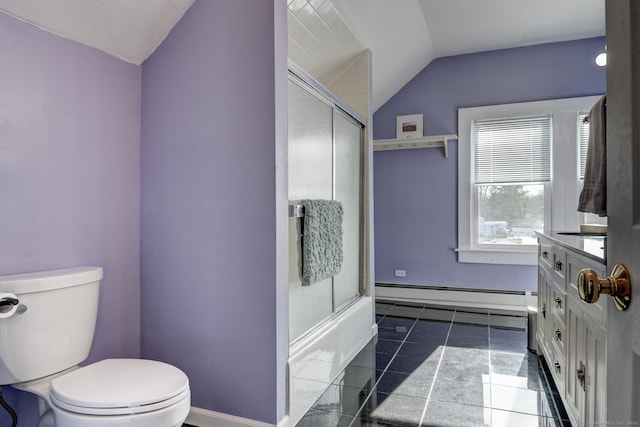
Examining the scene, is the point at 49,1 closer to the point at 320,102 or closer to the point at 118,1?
the point at 118,1

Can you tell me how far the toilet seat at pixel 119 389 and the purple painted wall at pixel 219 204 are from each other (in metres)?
0.38

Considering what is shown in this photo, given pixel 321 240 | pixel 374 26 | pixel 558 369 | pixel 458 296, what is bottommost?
pixel 458 296

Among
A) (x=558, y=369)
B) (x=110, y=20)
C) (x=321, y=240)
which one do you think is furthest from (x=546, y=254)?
(x=110, y=20)

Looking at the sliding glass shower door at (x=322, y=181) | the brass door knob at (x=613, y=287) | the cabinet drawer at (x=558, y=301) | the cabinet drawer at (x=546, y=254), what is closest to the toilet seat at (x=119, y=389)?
the sliding glass shower door at (x=322, y=181)

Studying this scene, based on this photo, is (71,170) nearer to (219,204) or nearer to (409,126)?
(219,204)

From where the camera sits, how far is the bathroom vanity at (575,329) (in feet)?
4.16

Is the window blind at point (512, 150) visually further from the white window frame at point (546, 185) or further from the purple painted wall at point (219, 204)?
the purple painted wall at point (219, 204)

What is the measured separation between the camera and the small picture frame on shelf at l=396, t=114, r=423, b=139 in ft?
14.0

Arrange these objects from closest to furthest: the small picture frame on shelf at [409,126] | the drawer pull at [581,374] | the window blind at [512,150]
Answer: the drawer pull at [581,374] → the window blind at [512,150] → the small picture frame on shelf at [409,126]

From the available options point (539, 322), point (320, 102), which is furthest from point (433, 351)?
point (320, 102)

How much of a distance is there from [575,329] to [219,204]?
1.59 meters

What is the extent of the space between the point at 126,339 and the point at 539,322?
2.51 metres

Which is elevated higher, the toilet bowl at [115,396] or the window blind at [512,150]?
the window blind at [512,150]

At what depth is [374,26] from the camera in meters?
2.98
